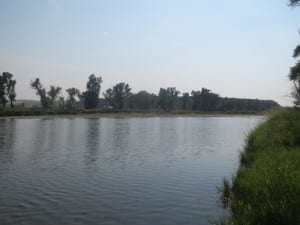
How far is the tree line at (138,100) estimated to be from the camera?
4495 inches

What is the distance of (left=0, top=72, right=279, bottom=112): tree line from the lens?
11416 centimetres

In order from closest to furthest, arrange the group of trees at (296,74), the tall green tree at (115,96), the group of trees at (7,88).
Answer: the group of trees at (296,74) → the group of trees at (7,88) → the tall green tree at (115,96)

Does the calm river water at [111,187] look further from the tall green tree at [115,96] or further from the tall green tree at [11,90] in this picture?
the tall green tree at [115,96]

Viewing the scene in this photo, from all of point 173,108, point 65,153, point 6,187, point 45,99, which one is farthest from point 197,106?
point 6,187

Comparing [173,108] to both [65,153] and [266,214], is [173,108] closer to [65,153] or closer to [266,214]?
[65,153]

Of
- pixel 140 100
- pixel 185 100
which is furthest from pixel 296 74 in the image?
pixel 185 100

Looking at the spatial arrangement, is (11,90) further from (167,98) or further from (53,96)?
(167,98)

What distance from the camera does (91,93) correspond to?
391 feet

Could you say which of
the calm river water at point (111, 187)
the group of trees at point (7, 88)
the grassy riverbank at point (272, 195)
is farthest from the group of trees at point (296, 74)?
the group of trees at point (7, 88)

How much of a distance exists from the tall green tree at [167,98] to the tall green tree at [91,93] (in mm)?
34989

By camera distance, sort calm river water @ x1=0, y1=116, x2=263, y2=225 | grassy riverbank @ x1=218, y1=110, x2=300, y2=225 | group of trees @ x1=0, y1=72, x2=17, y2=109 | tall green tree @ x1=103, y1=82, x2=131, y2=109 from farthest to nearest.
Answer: tall green tree @ x1=103, y1=82, x2=131, y2=109 < group of trees @ x1=0, y1=72, x2=17, y2=109 < calm river water @ x1=0, y1=116, x2=263, y2=225 < grassy riverbank @ x1=218, y1=110, x2=300, y2=225

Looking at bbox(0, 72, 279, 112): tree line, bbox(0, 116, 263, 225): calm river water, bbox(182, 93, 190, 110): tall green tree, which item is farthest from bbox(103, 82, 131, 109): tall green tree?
bbox(0, 116, 263, 225): calm river water

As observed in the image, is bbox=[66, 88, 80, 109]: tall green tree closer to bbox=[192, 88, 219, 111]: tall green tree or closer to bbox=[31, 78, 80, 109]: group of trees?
bbox=[31, 78, 80, 109]: group of trees

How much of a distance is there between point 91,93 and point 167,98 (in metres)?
39.8
